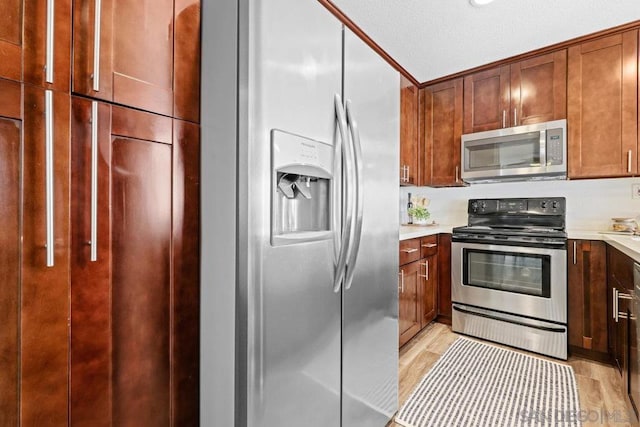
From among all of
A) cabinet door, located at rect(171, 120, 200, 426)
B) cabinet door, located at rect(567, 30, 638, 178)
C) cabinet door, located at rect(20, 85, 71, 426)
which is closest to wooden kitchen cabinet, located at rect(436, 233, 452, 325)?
cabinet door, located at rect(567, 30, 638, 178)

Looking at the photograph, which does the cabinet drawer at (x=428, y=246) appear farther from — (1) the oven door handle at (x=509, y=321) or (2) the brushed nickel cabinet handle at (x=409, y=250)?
(1) the oven door handle at (x=509, y=321)

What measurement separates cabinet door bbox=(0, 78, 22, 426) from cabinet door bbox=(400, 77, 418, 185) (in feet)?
8.97

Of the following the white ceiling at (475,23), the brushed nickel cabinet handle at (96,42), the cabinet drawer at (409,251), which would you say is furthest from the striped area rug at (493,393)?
the white ceiling at (475,23)

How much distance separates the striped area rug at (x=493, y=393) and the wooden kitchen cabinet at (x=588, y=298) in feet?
0.89

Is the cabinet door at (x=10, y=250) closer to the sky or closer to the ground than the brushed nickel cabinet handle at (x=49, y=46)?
closer to the ground

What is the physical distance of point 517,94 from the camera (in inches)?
110

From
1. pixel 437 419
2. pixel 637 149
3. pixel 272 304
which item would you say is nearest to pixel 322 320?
pixel 272 304

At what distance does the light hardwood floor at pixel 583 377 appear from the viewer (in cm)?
174

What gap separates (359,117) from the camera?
4.56 ft

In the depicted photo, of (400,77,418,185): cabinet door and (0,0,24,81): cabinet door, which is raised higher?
(400,77,418,185): cabinet door

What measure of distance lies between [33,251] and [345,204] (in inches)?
37.9

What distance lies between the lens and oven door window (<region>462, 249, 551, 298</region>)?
2.47 meters

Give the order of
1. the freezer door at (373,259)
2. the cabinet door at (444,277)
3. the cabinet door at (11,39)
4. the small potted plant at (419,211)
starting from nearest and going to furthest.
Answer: the cabinet door at (11,39) < the freezer door at (373,259) < the cabinet door at (444,277) < the small potted plant at (419,211)

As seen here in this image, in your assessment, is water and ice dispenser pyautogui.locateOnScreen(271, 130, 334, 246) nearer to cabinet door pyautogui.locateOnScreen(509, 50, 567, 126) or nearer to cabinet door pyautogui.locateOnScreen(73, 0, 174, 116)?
cabinet door pyautogui.locateOnScreen(73, 0, 174, 116)
